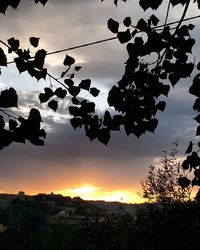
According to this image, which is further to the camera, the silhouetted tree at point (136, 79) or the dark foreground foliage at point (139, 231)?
the dark foreground foliage at point (139, 231)

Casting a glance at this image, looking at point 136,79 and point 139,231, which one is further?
point 139,231

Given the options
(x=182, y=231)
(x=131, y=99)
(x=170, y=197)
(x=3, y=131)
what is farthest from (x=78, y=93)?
(x=170, y=197)

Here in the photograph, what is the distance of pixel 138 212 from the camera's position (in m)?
33.0

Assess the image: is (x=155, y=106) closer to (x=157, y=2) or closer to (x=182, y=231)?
(x=157, y=2)

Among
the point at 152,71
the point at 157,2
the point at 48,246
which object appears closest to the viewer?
the point at 157,2

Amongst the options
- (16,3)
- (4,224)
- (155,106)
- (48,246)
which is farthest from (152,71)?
(4,224)

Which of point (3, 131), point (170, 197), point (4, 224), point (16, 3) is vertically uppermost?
point (4, 224)

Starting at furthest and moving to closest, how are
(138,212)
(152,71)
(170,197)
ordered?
(138,212) → (170,197) → (152,71)

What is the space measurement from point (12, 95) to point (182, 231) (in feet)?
64.7

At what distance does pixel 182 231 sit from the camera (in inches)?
899

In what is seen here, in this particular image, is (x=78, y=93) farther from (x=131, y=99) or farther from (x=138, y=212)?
(x=138, y=212)

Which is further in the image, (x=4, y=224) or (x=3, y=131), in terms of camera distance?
(x=4, y=224)

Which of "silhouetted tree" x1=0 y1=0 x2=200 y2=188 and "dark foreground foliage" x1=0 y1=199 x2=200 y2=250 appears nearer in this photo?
"silhouetted tree" x1=0 y1=0 x2=200 y2=188

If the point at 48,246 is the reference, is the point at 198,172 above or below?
below
